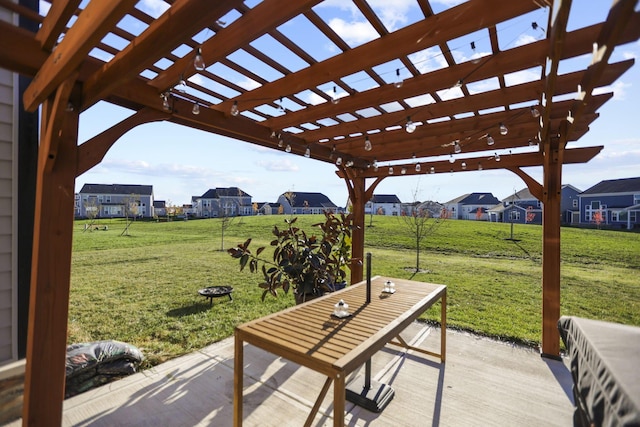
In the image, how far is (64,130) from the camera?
170 centimetres

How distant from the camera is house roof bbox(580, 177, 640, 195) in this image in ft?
45.9

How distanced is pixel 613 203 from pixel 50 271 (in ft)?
68.2

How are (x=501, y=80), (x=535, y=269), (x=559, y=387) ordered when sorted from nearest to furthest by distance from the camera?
1. (x=501, y=80)
2. (x=559, y=387)
3. (x=535, y=269)

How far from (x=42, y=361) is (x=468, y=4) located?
2.86 metres

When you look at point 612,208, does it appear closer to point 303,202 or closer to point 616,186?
point 616,186

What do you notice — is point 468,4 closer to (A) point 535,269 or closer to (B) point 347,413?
(B) point 347,413

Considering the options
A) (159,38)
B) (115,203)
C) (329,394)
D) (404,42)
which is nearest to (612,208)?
(329,394)

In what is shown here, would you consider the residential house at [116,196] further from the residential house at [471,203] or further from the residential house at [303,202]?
the residential house at [471,203]

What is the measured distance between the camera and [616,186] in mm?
14766

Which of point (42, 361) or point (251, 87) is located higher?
point (251, 87)

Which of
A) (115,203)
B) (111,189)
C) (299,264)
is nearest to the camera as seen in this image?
(299,264)

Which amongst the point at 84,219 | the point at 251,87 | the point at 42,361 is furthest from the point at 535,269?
the point at 84,219

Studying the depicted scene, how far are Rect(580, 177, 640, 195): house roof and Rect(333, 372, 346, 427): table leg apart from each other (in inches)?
748

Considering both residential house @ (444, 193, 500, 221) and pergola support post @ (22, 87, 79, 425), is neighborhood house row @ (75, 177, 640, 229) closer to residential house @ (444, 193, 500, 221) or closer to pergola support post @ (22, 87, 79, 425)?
residential house @ (444, 193, 500, 221)
